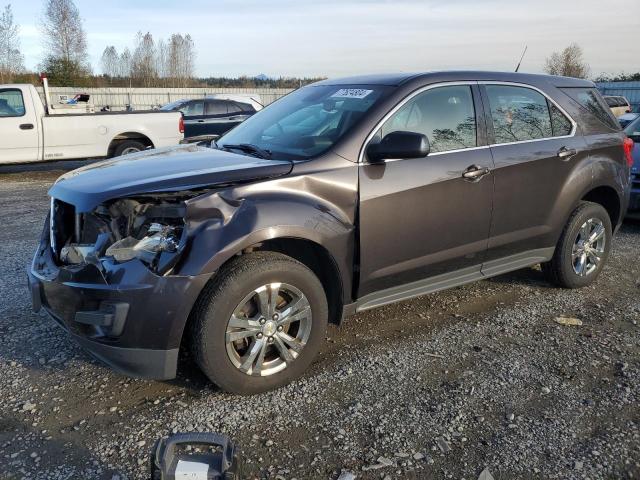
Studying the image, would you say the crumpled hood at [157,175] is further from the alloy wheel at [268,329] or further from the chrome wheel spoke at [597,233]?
the chrome wheel spoke at [597,233]

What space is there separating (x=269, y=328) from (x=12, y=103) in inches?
405

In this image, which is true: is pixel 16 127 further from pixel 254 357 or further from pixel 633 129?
pixel 633 129

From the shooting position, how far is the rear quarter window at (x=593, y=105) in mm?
4836

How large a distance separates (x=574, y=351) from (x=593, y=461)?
1281mm

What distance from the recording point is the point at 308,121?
4.00 meters

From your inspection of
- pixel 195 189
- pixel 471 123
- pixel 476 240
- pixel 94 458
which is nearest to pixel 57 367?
→ pixel 94 458

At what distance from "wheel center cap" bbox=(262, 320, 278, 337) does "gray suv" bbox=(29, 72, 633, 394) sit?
1cm

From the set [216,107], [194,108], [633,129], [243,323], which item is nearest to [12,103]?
[194,108]

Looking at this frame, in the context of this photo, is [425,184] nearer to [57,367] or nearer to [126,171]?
[126,171]

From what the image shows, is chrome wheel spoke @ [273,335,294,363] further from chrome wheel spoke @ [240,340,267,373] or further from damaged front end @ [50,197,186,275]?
damaged front end @ [50,197,186,275]

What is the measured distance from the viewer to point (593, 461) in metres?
2.71

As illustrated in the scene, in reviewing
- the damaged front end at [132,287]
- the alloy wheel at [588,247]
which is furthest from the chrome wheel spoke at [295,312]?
the alloy wheel at [588,247]

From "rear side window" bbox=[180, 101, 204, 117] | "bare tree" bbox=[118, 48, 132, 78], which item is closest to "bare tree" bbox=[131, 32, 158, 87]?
"bare tree" bbox=[118, 48, 132, 78]

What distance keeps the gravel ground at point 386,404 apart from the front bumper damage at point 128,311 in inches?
14.3
